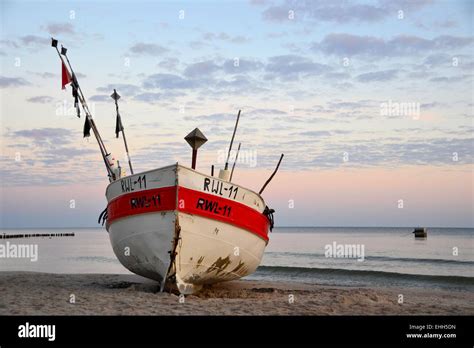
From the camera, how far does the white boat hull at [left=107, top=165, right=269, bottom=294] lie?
1155 centimetres

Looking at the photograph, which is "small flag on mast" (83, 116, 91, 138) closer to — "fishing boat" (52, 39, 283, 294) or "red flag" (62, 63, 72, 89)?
"red flag" (62, 63, 72, 89)

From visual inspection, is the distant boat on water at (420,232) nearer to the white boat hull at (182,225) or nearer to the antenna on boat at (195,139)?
the white boat hull at (182,225)

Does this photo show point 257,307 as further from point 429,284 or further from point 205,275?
point 429,284

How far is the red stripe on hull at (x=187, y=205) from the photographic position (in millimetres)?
11508

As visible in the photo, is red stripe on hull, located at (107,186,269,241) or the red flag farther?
the red flag

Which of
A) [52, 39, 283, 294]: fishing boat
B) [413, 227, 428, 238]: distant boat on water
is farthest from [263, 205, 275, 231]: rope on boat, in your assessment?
[413, 227, 428, 238]: distant boat on water

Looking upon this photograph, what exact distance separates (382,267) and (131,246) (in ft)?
65.0

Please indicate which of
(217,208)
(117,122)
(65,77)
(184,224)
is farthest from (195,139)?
(65,77)

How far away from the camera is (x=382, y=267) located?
1133 inches

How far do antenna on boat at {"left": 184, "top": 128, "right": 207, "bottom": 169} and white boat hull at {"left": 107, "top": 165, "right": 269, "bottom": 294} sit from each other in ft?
4.05

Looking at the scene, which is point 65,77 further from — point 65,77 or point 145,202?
point 145,202

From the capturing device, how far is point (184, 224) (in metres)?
11.5

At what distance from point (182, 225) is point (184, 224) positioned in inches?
2.2

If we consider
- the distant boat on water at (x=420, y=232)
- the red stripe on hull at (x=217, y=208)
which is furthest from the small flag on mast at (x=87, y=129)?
the distant boat on water at (x=420, y=232)
